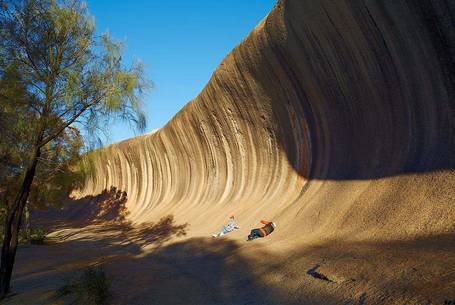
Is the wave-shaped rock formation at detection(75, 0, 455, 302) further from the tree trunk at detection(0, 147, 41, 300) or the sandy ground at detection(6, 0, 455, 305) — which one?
the tree trunk at detection(0, 147, 41, 300)

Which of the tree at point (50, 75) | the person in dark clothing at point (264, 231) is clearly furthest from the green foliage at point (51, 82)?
the person in dark clothing at point (264, 231)

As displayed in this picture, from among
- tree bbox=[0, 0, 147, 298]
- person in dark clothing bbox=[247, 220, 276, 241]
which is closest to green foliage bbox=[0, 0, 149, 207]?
tree bbox=[0, 0, 147, 298]

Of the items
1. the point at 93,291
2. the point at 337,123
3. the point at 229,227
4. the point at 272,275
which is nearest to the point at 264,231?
the point at 229,227

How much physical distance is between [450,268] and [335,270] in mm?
1294

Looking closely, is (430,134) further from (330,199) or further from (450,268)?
(450,268)

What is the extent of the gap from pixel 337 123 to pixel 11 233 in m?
6.89

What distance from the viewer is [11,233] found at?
6484mm

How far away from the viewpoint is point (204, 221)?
1262 centimetres

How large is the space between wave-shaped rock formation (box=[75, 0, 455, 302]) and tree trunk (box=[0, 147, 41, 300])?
9.10 feet

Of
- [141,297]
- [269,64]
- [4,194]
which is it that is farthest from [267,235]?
[4,194]

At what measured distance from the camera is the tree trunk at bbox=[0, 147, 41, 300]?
20.1 ft

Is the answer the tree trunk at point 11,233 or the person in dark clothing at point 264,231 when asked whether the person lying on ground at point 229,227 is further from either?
the tree trunk at point 11,233

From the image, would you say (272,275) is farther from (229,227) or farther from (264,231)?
(229,227)

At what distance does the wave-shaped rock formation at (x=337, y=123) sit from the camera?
554 centimetres
